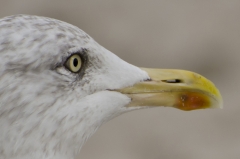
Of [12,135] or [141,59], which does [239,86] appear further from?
[12,135]

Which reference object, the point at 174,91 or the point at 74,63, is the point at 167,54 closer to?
the point at 174,91

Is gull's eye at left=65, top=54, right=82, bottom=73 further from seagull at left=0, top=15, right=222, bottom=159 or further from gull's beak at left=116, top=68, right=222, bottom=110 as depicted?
gull's beak at left=116, top=68, right=222, bottom=110

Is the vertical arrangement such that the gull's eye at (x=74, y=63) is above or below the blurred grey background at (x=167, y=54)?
above

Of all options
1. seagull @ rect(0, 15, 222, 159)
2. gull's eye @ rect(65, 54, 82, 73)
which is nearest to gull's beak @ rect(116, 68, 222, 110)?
seagull @ rect(0, 15, 222, 159)

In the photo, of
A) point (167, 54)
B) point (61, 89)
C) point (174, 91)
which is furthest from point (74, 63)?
point (167, 54)

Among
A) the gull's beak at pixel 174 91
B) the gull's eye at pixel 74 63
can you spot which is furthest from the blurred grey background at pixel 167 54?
the gull's eye at pixel 74 63

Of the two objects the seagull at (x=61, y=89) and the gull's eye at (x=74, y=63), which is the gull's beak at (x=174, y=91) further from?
the gull's eye at (x=74, y=63)
